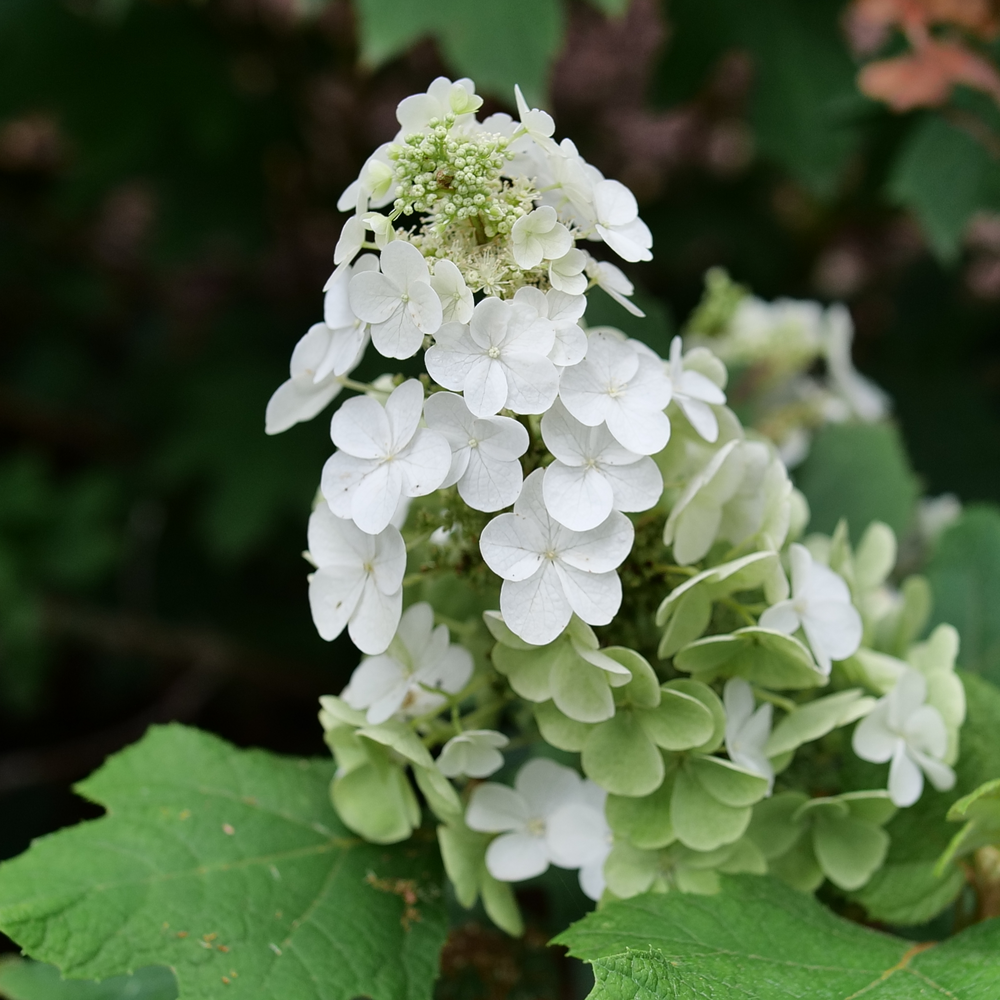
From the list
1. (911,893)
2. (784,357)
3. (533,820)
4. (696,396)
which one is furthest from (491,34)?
(911,893)

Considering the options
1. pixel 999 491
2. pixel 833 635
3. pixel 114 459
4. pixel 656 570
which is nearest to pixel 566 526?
pixel 656 570

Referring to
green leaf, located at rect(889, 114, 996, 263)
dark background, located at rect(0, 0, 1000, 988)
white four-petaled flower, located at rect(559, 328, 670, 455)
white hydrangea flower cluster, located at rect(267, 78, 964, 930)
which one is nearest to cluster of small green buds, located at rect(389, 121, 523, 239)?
white hydrangea flower cluster, located at rect(267, 78, 964, 930)

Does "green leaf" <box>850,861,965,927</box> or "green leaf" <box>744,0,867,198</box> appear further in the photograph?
"green leaf" <box>744,0,867,198</box>

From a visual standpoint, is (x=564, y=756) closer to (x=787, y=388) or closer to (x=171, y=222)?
(x=787, y=388)

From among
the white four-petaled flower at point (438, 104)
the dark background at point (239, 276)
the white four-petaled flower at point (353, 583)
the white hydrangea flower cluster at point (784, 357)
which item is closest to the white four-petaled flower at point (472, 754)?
the white four-petaled flower at point (353, 583)

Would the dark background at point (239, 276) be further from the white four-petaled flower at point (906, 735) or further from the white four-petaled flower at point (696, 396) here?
the white four-petaled flower at point (906, 735)

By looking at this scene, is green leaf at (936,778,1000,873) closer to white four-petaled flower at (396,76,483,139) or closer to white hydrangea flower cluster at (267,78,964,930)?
white hydrangea flower cluster at (267,78,964,930)
